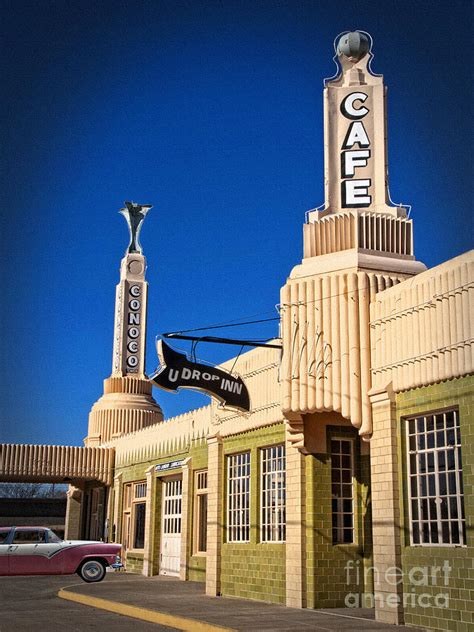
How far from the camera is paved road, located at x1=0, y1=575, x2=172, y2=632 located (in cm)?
1357

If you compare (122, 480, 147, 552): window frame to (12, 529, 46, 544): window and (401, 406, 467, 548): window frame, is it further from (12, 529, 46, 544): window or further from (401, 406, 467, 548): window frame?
(401, 406, 467, 548): window frame

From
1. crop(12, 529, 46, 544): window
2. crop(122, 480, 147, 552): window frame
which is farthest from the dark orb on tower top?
crop(122, 480, 147, 552): window frame

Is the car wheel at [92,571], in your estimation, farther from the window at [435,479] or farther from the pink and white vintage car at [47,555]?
the window at [435,479]

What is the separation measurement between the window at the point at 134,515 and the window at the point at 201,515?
6619 mm

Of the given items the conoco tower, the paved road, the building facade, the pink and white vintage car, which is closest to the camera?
the building facade

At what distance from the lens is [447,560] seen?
12375mm

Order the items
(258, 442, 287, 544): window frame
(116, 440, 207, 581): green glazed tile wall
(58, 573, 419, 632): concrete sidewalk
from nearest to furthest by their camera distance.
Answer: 1. (58, 573, 419, 632): concrete sidewalk
2. (258, 442, 287, 544): window frame
3. (116, 440, 207, 581): green glazed tile wall

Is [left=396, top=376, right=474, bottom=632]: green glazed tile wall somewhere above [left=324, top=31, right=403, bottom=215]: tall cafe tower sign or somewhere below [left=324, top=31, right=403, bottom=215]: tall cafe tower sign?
below

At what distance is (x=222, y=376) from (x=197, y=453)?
7.20m

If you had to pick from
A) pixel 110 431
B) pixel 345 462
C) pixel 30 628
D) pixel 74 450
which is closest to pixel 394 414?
pixel 345 462

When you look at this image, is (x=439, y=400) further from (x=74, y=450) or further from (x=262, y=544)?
(x=74, y=450)

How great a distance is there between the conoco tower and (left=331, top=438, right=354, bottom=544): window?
22.9 meters

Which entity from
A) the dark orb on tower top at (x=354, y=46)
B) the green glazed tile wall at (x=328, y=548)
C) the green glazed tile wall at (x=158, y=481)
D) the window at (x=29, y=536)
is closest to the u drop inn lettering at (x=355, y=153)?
the dark orb on tower top at (x=354, y=46)

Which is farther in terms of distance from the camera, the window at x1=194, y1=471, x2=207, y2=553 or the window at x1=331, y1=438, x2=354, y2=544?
the window at x1=194, y1=471, x2=207, y2=553
